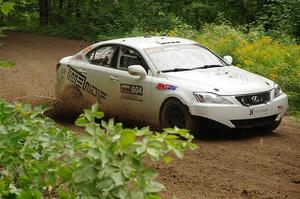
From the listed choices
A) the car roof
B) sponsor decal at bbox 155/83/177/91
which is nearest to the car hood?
sponsor decal at bbox 155/83/177/91

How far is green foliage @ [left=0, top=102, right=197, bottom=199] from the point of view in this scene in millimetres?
2865

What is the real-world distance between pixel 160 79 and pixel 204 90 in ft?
2.95

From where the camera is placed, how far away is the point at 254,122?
9234 mm

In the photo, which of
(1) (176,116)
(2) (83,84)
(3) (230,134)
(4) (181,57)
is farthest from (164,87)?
(2) (83,84)

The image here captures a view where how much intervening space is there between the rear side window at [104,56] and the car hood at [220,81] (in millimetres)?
1369

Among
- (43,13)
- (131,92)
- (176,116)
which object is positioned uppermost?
(131,92)

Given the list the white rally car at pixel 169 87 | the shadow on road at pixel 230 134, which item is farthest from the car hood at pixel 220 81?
the shadow on road at pixel 230 134

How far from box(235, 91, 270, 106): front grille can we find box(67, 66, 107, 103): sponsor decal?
8.50 feet

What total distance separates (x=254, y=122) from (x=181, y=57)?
6.10 ft

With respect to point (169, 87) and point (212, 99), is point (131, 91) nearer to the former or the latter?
point (169, 87)

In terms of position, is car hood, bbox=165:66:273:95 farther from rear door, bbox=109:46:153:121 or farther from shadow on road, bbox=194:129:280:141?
shadow on road, bbox=194:129:280:141

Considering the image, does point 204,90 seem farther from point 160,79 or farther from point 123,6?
point 123,6

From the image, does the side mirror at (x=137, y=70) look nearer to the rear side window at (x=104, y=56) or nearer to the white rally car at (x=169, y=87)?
the white rally car at (x=169, y=87)

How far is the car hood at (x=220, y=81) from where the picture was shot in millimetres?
9176
